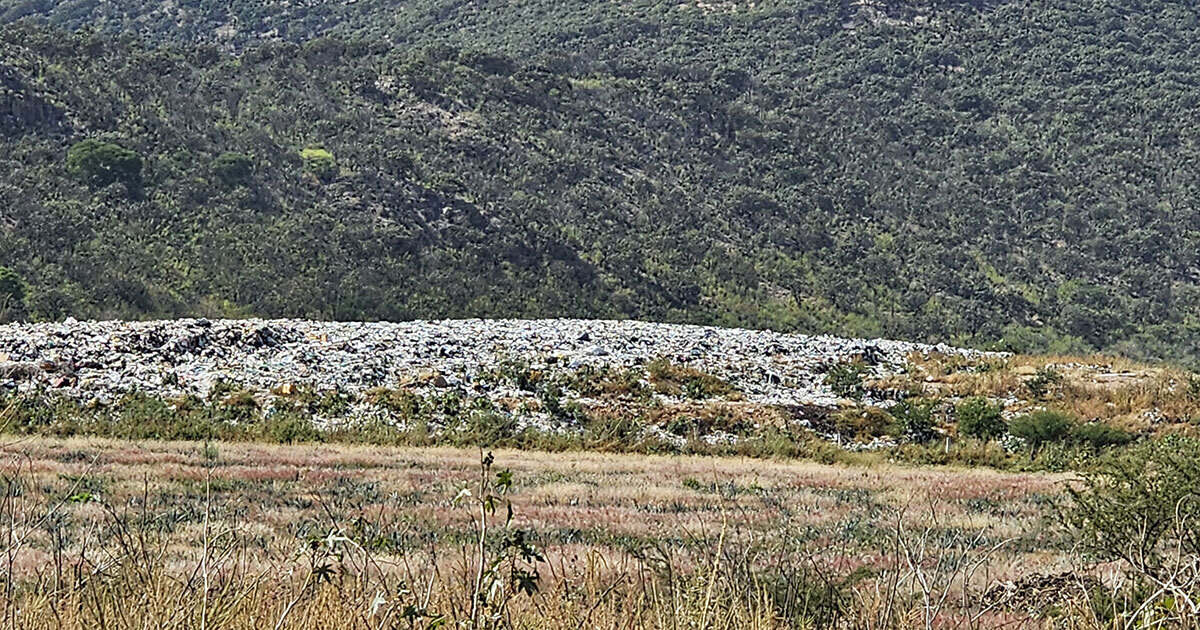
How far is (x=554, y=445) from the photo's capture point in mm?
19266

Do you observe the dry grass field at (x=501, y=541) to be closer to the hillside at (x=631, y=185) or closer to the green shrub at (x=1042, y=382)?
the green shrub at (x=1042, y=382)

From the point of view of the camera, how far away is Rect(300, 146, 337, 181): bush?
4606 centimetres

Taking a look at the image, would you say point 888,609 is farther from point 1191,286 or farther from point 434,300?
point 1191,286

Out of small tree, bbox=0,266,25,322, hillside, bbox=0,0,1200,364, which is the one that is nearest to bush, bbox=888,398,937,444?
hillside, bbox=0,0,1200,364

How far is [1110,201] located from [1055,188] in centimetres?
270

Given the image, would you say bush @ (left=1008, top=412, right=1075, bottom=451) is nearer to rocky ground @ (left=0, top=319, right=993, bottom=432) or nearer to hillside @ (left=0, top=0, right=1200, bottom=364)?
rocky ground @ (left=0, top=319, right=993, bottom=432)

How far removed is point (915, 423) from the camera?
21.5 m

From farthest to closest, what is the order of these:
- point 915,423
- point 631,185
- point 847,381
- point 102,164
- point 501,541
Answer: point 631,185 → point 102,164 → point 847,381 → point 915,423 → point 501,541

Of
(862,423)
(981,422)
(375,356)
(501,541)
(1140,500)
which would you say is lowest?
(862,423)

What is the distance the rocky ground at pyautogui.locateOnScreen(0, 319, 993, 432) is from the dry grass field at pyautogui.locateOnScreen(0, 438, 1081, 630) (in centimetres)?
468

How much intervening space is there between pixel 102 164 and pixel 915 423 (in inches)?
1159

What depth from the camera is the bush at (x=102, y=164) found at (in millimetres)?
40094

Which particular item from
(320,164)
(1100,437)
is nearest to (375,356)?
(1100,437)

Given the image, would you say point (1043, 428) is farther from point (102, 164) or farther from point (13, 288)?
point (102, 164)
